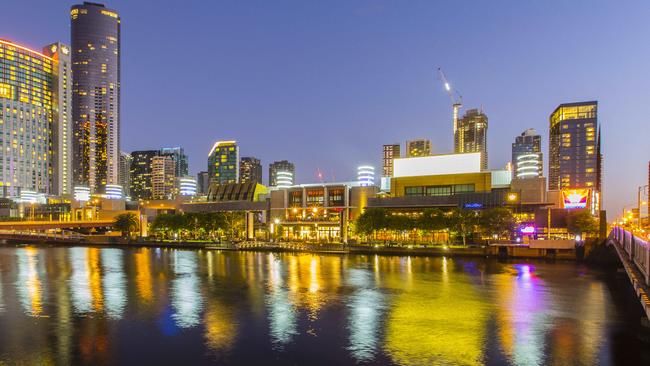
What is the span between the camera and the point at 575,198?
88.9m

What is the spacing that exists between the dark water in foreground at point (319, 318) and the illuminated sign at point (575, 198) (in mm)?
24462

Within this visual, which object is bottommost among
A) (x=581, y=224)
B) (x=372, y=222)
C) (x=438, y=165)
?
(x=372, y=222)

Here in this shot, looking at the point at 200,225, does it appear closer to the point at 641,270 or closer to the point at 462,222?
the point at 462,222

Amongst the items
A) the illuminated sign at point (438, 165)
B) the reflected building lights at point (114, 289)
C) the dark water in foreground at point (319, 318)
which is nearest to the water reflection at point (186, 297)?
the dark water in foreground at point (319, 318)

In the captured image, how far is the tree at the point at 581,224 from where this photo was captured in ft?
338

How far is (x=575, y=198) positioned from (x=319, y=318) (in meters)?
68.4

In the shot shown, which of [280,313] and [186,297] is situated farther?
[186,297]

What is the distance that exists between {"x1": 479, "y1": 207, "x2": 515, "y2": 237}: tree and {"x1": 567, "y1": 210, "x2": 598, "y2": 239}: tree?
45.2ft

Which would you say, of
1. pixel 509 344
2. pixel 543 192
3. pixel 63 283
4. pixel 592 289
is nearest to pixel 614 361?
pixel 509 344

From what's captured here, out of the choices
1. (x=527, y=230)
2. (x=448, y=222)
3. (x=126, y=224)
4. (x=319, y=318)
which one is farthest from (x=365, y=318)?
(x=126, y=224)

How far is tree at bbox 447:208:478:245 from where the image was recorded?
104188 millimetres

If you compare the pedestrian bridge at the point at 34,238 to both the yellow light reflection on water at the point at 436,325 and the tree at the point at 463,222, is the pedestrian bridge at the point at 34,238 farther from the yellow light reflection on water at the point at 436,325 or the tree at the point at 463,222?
the yellow light reflection on water at the point at 436,325

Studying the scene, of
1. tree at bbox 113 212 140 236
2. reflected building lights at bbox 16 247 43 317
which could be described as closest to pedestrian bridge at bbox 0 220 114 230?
tree at bbox 113 212 140 236

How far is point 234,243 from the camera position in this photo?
120500mm
